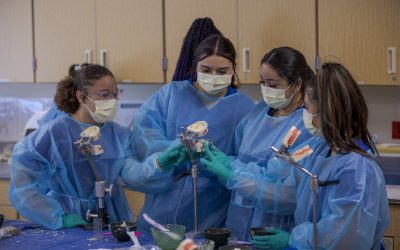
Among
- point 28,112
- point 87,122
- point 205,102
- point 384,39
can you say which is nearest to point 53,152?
point 87,122

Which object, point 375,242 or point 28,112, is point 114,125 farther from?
point 28,112

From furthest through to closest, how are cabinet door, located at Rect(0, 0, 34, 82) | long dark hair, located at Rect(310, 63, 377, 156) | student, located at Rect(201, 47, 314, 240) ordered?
cabinet door, located at Rect(0, 0, 34, 82), student, located at Rect(201, 47, 314, 240), long dark hair, located at Rect(310, 63, 377, 156)

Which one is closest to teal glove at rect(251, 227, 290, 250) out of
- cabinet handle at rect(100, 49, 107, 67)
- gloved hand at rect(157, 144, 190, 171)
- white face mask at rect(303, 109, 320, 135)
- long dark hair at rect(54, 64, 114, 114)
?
white face mask at rect(303, 109, 320, 135)

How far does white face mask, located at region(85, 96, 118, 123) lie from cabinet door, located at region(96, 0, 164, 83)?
1394mm

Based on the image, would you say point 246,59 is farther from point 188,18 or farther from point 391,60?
point 391,60

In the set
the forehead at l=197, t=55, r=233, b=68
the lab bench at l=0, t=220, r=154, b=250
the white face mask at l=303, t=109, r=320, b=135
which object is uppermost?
the forehead at l=197, t=55, r=233, b=68

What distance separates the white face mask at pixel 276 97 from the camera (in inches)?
92.6

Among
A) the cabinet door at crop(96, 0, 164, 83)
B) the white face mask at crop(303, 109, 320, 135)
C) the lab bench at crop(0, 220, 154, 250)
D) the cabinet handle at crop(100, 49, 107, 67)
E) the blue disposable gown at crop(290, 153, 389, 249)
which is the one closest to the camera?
the blue disposable gown at crop(290, 153, 389, 249)

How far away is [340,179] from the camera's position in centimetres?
187

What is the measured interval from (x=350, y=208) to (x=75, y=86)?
1.31 metres

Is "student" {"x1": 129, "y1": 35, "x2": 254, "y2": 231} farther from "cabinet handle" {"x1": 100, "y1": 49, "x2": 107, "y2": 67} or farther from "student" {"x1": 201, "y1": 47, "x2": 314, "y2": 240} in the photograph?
"cabinet handle" {"x1": 100, "y1": 49, "x2": 107, "y2": 67}

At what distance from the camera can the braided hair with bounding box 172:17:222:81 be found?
304cm

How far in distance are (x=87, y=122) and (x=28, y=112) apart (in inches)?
88.4

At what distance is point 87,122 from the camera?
2.55m
